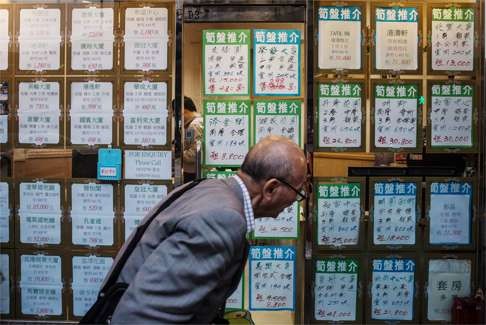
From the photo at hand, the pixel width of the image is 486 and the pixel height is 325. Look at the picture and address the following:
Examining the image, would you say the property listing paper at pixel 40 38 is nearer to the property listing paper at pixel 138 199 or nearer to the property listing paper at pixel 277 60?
the property listing paper at pixel 138 199

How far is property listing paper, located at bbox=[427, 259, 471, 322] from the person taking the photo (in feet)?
16.0

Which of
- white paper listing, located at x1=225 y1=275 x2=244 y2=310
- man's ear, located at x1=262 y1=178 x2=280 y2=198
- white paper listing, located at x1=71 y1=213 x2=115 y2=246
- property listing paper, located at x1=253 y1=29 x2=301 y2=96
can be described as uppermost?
property listing paper, located at x1=253 y1=29 x2=301 y2=96

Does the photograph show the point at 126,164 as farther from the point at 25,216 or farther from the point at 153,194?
the point at 25,216

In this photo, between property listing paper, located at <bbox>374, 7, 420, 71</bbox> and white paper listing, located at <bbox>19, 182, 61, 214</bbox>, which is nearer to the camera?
property listing paper, located at <bbox>374, 7, 420, 71</bbox>

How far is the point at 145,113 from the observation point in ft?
15.9

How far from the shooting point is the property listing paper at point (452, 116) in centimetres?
479

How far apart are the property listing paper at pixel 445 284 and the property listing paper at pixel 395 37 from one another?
1.71 metres

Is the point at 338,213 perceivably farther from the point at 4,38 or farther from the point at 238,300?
the point at 4,38

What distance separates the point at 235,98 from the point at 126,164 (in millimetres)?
1081

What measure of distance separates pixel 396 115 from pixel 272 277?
171 centimetres

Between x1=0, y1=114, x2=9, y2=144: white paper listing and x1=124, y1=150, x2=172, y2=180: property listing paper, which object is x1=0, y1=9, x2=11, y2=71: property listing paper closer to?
x1=0, y1=114, x2=9, y2=144: white paper listing

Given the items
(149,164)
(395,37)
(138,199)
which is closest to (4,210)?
(138,199)

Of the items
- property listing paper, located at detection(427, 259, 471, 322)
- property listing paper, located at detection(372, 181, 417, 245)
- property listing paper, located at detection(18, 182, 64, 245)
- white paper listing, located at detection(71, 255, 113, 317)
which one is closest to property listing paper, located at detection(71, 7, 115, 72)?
property listing paper, located at detection(18, 182, 64, 245)

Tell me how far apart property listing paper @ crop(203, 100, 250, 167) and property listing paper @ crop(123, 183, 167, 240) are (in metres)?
0.53
